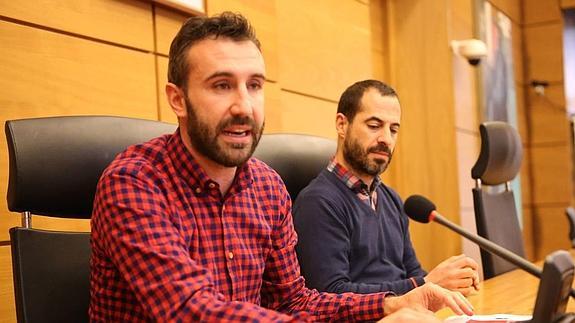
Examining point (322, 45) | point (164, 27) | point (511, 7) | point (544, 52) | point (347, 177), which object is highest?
point (511, 7)

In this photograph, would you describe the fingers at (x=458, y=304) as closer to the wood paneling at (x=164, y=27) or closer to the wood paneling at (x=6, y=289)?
→ the wood paneling at (x=6, y=289)

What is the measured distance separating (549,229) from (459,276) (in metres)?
5.58

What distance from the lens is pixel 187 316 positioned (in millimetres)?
1089

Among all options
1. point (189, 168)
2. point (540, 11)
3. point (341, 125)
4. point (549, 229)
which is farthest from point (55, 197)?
point (540, 11)

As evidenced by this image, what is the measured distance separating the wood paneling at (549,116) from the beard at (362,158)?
198 inches

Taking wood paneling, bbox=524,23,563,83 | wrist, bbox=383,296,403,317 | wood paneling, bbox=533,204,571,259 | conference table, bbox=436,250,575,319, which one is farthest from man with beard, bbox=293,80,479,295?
wood paneling, bbox=524,23,563,83

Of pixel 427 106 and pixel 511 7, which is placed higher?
pixel 511 7

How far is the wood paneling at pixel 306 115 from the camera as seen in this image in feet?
10.1

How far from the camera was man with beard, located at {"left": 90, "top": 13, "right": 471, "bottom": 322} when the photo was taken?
3.68 feet

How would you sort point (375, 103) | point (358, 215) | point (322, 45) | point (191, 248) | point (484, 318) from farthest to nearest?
point (322, 45) < point (375, 103) < point (358, 215) < point (484, 318) < point (191, 248)

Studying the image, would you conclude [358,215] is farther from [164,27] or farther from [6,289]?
[6,289]

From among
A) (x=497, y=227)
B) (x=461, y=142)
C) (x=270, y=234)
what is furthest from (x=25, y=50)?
(x=461, y=142)

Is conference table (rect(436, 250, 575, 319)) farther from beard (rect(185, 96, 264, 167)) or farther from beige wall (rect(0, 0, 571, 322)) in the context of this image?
beige wall (rect(0, 0, 571, 322))

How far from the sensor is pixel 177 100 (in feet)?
4.49
